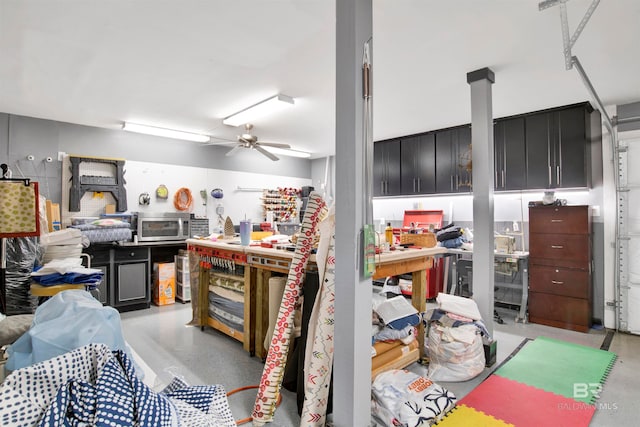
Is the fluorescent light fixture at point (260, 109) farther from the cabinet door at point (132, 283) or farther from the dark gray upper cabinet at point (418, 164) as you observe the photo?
the dark gray upper cabinet at point (418, 164)

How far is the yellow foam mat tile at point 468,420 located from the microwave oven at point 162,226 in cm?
446

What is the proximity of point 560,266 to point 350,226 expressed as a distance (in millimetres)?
3573

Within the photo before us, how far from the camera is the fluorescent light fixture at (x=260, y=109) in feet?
12.8

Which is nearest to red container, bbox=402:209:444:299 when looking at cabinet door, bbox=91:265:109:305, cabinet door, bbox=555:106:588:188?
cabinet door, bbox=555:106:588:188

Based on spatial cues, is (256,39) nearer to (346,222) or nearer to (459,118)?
(346,222)

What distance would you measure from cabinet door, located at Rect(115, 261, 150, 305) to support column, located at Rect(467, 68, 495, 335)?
431 cm

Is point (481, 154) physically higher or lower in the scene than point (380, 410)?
higher

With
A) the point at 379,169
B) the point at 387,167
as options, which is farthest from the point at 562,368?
the point at 379,169

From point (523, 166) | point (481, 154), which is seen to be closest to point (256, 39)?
point (481, 154)

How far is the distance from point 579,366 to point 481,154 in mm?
2078

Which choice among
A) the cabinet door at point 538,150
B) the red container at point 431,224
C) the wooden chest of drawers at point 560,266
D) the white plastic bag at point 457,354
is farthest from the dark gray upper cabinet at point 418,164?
the white plastic bag at point 457,354

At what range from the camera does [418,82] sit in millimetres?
3471

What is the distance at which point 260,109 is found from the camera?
4.27m

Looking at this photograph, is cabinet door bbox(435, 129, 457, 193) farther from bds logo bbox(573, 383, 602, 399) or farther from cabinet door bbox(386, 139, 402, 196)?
bds logo bbox(573, 383, 602, 399)
